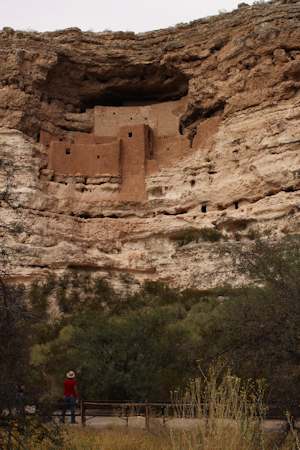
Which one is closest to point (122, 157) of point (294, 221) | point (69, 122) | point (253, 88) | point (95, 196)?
point (95, 196)

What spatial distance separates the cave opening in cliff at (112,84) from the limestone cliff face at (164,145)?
0.20ft

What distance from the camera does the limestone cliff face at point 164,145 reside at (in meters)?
21.2

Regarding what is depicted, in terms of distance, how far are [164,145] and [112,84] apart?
4622 mm

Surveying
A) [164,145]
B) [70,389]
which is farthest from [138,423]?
[164,145]

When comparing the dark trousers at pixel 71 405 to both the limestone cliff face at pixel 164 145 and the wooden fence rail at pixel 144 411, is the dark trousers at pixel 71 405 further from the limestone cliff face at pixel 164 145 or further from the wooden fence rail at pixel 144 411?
the limestone cliff face at pixel 164 145

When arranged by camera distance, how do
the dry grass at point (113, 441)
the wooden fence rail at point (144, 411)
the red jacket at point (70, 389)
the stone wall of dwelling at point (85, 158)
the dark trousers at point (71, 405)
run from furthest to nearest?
the stone wall of dwelling at point (85, 158) < the red jacket at point (70, 389) < the dark trousers at point (71, 405) < the wooden fence rail at point (144, 411) < the dry grass at point (113, 441)

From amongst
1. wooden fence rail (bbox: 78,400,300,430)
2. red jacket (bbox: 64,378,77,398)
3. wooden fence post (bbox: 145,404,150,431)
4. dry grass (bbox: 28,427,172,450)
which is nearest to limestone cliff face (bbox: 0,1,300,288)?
wooden fence rail (bbox: 78,400,300,430)

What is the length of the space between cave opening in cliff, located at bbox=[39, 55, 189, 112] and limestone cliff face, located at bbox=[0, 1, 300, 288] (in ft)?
0.20

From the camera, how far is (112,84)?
2806 cm

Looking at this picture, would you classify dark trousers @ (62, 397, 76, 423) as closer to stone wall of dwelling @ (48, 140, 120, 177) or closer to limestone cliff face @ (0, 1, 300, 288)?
limestone cliff face @ (0, 1, 300, 288)

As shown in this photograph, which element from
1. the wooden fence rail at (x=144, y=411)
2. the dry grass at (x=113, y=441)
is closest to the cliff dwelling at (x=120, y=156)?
the wooden fence rail at (x=144, y=411)

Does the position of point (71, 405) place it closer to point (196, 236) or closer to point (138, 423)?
point (138, 423)

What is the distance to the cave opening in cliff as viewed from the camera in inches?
1054

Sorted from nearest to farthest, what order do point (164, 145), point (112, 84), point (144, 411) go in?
point (144, 411) < point (164, 145) < point (112, 84)
